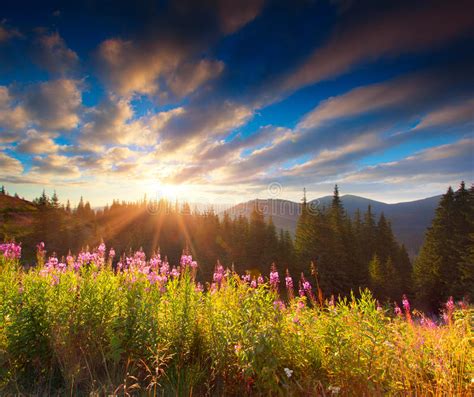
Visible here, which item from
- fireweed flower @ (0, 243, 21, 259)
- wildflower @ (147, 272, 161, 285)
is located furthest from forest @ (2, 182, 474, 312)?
wildflower @ (147, 272, 161, 285)

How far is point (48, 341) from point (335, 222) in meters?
38.3

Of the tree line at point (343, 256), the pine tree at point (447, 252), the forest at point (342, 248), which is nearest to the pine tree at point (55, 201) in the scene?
the forest at point (342, 248)

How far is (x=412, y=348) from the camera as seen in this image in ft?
14.1

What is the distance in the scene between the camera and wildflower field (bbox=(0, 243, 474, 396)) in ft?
12.7

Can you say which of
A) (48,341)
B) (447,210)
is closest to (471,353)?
(48,341)

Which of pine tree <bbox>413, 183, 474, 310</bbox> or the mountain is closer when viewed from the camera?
pine tree <bbox>413, 183, 474, 310</bbox>

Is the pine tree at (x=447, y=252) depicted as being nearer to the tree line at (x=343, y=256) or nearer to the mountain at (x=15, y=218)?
the tree line at (x=343, y=256)

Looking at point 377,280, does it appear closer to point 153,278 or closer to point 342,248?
point 342,248

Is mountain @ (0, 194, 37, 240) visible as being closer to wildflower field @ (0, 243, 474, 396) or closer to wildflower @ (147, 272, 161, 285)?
wildflower @ (147, 272, 161, 285)

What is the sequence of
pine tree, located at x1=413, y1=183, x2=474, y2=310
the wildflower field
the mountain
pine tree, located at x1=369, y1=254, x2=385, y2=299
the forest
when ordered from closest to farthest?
the wildflower field → pine tree, located at x1=413, y1=183, x2=474, y2=310 → the forest → pine tree, located at x1=369, y1=254, x2=385, y2=299 → the mountain

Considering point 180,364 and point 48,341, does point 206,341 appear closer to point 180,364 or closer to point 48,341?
point 180,364

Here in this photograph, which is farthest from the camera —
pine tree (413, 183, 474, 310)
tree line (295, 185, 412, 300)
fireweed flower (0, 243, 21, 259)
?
tree line (295, 185, 412, 300)

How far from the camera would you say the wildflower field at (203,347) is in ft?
12.7

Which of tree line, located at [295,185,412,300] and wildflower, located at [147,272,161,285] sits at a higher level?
wildflower, located at [147,272,161,285]
